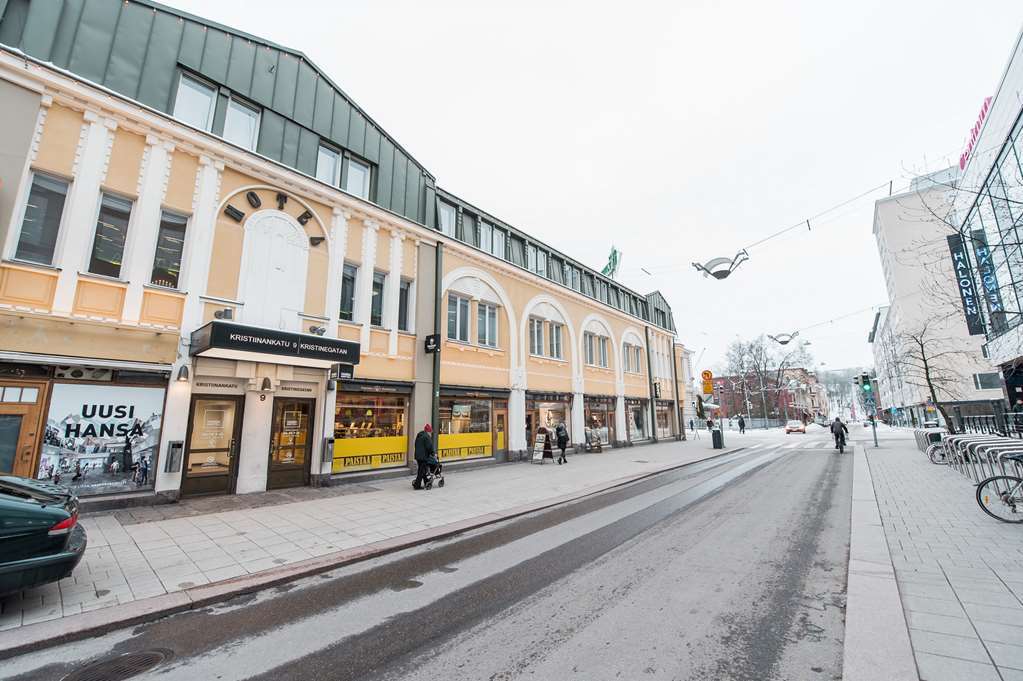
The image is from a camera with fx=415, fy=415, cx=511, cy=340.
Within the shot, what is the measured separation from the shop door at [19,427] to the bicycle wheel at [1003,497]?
54.8 feet

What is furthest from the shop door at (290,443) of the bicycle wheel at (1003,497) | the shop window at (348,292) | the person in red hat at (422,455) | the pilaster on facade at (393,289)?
the bicycle wheel at (1003,497)

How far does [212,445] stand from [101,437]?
6.55 ft

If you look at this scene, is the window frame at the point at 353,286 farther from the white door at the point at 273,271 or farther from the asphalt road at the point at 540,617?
the asphalt road at the point at 540,617

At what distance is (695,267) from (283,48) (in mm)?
14539

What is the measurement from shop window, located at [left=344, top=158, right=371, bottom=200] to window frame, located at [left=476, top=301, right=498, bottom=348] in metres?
6.03

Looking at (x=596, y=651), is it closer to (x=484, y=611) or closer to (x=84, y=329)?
(x=484, y=611)

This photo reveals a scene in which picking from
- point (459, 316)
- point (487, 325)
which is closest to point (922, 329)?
point (487, 325)

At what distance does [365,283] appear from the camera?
42.9 feet

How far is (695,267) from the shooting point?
13680 millimetres

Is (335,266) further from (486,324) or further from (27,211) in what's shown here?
(486,324)

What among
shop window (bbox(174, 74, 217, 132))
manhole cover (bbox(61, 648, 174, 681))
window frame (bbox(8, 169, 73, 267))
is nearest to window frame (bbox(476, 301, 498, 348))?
shop window (bbox(174, 74, 217, 132))

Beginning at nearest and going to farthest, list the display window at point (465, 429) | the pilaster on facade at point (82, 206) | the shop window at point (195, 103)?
the pilaster on facade at point (82, 206)
the shop window at point (195, 103)
the display window at point (465, 429)

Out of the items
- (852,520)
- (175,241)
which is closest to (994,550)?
(852,520)

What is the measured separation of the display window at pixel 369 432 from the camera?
39.8ft
